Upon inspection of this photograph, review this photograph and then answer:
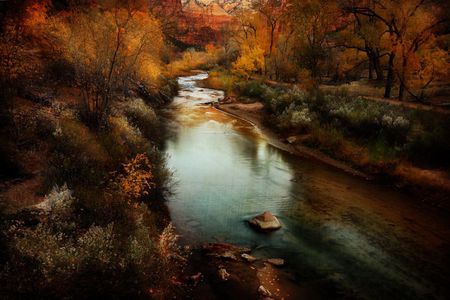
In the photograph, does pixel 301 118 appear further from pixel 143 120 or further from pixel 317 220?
pixel 317 220

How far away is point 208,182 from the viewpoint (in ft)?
43.5

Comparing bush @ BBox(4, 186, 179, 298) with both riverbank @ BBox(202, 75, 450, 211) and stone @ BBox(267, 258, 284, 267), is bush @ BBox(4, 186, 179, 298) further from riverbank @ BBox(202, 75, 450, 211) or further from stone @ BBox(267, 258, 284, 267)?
riverbank @ BBox(202, 75, 450, 211)

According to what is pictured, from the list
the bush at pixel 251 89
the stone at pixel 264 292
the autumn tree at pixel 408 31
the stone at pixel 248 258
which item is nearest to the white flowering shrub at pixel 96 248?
the stone at pixel 264 292

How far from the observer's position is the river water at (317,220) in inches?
312

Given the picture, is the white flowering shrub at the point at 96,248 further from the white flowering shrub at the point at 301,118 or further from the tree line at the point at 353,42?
the tree line at the point at 353,42

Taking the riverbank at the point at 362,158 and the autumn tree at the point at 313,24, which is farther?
the autumn tree at the point at 313,24

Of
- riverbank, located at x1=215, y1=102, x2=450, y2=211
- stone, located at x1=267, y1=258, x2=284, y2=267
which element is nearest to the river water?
stone, located at x1=267, y1=258, x2=284, y2=267

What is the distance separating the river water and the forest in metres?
0.06

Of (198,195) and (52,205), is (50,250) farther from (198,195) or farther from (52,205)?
(198,195)

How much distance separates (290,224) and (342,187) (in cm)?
471

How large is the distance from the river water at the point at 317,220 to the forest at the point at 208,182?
6 centimetres

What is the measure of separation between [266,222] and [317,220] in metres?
1.95

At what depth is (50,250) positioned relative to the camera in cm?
518

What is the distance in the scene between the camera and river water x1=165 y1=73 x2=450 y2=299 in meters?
7.91
